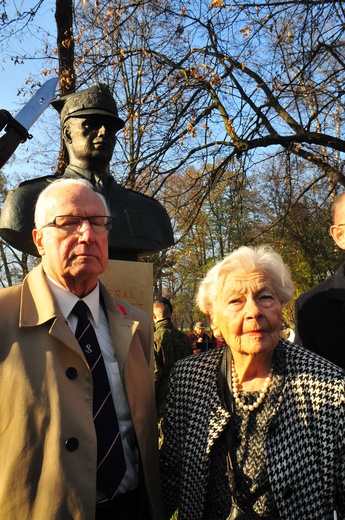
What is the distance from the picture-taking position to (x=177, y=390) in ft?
6.91

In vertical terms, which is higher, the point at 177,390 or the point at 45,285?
the point at 45,285

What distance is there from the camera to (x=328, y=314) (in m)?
2.68

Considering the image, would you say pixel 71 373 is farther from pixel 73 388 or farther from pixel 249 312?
pixel 249 312

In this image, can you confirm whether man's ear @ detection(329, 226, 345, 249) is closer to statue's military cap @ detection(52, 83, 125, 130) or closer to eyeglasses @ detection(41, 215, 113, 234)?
eyeglasses @ detection(41, 215, 113, 234)

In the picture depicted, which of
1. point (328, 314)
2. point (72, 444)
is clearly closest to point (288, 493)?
point (72, 444)

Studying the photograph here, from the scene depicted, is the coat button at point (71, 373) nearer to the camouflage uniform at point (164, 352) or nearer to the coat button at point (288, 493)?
the coat button at point (288, 493)

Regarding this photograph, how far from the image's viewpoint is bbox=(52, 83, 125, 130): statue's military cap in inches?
143

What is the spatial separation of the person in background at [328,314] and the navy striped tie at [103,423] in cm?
129

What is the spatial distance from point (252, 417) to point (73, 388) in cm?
66

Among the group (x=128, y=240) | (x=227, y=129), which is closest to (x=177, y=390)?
(x=128, y=240)

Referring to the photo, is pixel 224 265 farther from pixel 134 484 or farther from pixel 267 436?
pixel 134 484

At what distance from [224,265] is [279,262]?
0.22m

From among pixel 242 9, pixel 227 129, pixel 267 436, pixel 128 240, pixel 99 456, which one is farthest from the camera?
pixel 227 129

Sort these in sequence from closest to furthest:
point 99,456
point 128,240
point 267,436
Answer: point 99,456, point 267,436, point 128,240
